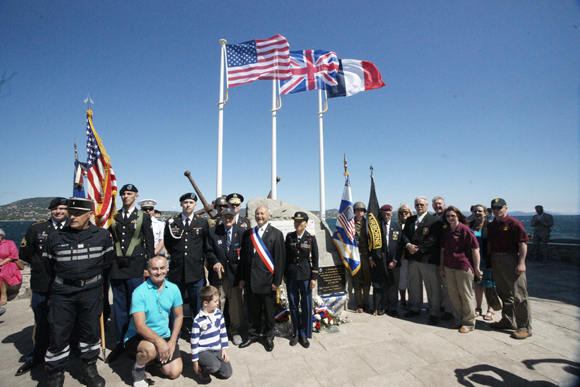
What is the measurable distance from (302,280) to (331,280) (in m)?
1.52

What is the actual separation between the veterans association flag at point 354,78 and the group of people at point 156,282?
6324 millimetres

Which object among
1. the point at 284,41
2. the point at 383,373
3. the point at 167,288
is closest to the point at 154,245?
the point at 167,288

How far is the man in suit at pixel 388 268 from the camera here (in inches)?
197

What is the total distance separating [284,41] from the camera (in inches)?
323

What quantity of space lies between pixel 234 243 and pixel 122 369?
1.98m

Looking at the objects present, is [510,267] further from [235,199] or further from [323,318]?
[235,199]

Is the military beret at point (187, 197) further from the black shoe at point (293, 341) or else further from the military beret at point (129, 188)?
the black shoe at point (293, 341)

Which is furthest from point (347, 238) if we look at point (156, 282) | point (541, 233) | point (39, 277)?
point (541, 233)

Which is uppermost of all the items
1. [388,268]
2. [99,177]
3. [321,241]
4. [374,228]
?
[99,177]

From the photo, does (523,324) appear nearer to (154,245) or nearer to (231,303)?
(231,303)

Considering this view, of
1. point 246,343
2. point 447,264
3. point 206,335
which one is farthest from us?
point 447,264

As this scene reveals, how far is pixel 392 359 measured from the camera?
11.4 ft

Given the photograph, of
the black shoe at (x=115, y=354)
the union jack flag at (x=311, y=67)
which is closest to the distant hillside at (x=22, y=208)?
the union jack flag at (x=311, y=67)

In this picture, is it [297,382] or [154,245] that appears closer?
[297,382]
